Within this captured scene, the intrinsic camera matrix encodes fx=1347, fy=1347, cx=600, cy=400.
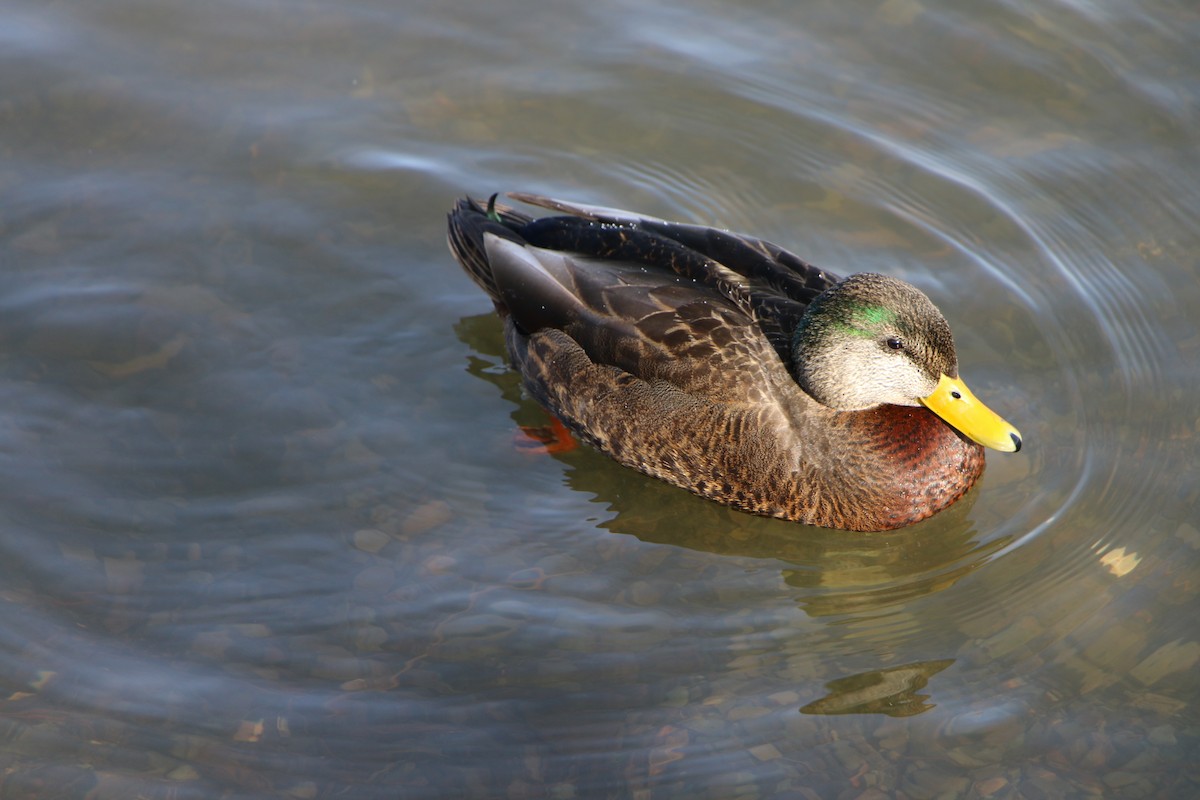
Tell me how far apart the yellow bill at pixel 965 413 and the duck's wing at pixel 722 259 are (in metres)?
0.76

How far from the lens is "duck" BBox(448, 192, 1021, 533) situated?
636cm

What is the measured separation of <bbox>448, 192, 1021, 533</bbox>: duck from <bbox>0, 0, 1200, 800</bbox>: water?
1.03 ft

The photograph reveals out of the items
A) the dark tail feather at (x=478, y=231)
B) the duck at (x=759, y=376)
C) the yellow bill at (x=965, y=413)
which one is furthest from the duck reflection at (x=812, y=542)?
the dark tail feather at (x=478, y=231)

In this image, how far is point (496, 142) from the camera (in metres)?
8.80

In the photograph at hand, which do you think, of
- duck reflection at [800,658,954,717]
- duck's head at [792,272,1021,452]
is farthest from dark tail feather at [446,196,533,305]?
duck reflection at [800,658,954,717]

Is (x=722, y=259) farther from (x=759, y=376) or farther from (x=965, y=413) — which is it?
(x=965, y=413)

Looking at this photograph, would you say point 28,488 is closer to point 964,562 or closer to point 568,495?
point 568,495

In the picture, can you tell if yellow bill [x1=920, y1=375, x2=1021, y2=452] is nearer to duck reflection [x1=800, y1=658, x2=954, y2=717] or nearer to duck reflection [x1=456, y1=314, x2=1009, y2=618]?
duck reflection [x1=456, y1=314, x2=1009, y2=618]

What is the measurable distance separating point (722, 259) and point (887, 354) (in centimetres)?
110

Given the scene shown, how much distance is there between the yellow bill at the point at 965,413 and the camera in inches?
250

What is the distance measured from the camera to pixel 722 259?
6992 mm

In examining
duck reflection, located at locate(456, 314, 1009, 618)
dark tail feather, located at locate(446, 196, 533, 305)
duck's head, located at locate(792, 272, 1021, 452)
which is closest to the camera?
duck's head, located at locate(792, 272, 1021, 452)

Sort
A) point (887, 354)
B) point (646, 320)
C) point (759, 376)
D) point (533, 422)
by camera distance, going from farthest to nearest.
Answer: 1. point (533, 422)
2. point (646, 320)
3. point (759, 376)
4. point (887, 354)

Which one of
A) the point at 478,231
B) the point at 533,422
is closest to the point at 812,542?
the point at 533,422
